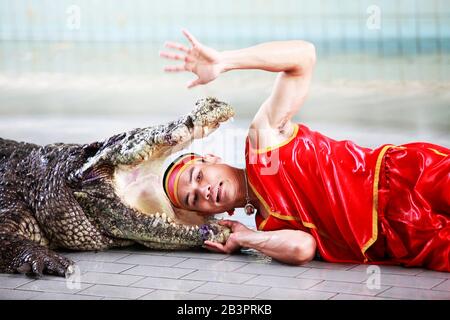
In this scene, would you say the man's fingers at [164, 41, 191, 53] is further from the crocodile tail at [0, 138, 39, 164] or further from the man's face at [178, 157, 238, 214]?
the crocodile tail at [0, 138, 39, 164]

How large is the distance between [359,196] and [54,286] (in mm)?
1254

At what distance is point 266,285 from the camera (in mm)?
3844

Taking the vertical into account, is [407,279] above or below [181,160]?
below

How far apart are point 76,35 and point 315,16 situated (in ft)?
8.24

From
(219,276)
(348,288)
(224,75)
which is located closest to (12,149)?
(219,276)

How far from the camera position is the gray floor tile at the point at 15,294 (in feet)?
12.3

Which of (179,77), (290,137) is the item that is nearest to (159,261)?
(290,137)

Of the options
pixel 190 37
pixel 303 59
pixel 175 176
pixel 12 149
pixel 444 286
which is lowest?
pixel 444 286

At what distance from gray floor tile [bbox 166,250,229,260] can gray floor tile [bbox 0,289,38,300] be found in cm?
73

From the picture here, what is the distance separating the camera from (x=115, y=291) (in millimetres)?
3803

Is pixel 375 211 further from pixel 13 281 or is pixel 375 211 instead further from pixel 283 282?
pixel 13 281

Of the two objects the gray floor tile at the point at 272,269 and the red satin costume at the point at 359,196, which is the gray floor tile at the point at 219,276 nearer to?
the gray floor tile at the point at 272,269
